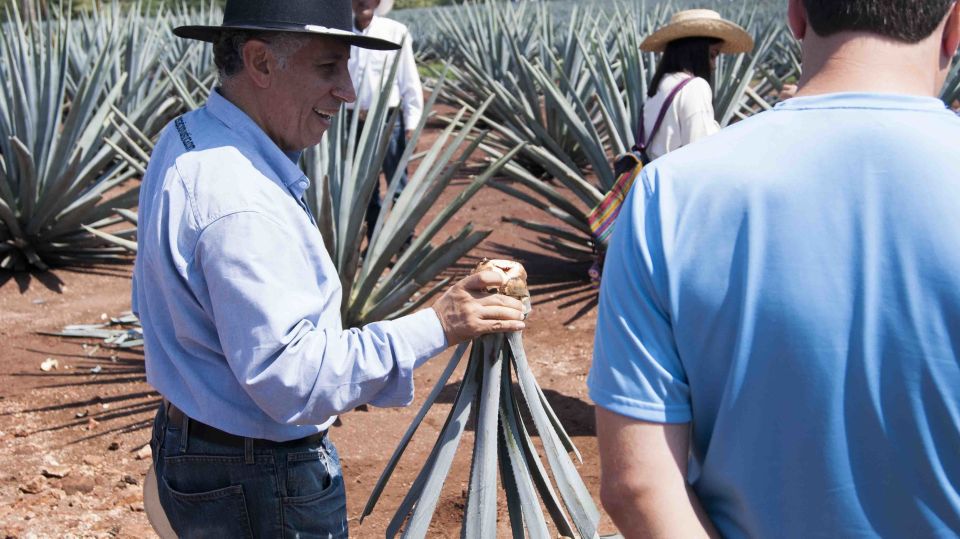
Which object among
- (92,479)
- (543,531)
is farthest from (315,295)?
(92,479)

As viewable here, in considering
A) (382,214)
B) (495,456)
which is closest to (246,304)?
(495,456)

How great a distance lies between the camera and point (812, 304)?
1.16 m

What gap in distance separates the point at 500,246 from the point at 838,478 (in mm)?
5854

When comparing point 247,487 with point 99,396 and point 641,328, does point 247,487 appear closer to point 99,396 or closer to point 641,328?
point 641,328

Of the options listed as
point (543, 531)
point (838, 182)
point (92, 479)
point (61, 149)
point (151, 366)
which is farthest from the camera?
point (61, 149)

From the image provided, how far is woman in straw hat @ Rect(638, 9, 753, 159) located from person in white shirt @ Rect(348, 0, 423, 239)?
63.8 inches

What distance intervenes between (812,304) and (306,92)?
1108 millimetres

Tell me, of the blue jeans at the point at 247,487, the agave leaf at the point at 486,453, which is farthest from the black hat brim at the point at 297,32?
the blue jeans at the point at 247,487

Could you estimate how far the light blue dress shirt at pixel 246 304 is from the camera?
5.64 ft

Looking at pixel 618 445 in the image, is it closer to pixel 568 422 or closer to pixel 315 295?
pixel 315 295

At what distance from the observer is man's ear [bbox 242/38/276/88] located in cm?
193

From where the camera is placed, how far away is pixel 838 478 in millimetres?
1184

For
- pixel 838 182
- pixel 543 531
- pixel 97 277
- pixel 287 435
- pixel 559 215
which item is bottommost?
pixel 97 277

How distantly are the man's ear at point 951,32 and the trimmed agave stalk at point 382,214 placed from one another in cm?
298
